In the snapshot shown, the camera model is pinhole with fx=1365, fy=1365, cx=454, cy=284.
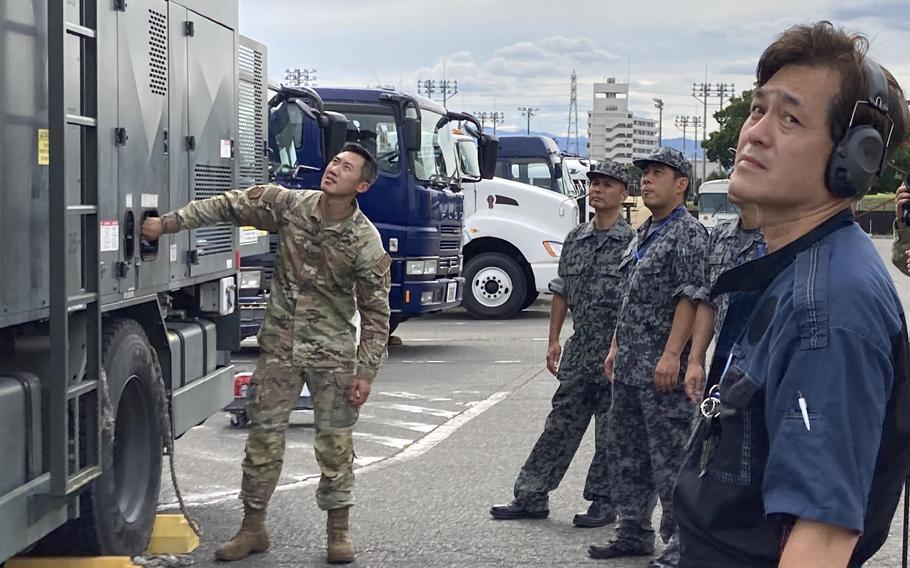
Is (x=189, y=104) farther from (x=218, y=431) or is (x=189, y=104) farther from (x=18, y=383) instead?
(x=218, y=431)

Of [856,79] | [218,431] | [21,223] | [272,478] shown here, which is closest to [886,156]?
[856,79]

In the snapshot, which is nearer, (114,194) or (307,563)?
(114,194)

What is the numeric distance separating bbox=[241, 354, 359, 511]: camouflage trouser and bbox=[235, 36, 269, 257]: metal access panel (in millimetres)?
2089

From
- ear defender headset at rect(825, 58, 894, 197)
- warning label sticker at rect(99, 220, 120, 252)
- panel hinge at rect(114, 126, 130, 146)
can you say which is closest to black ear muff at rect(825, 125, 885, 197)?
ear defender headset at rect(825, 58, 894, 197)

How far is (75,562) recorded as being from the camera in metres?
5.50

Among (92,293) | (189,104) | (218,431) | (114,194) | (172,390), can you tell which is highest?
(189,104)

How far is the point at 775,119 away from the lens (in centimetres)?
219

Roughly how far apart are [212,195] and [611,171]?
2201 millimetres

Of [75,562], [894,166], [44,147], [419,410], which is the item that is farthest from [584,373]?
[419,410]

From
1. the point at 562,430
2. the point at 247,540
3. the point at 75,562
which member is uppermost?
the point at 562,430

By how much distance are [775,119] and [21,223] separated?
123 inches

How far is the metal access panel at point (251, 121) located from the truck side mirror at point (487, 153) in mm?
8043

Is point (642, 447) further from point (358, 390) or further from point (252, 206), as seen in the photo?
point (252, 206)

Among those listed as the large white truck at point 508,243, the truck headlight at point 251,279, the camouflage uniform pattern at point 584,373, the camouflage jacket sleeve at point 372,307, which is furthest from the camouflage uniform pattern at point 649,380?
the large white truck at point 508,243
